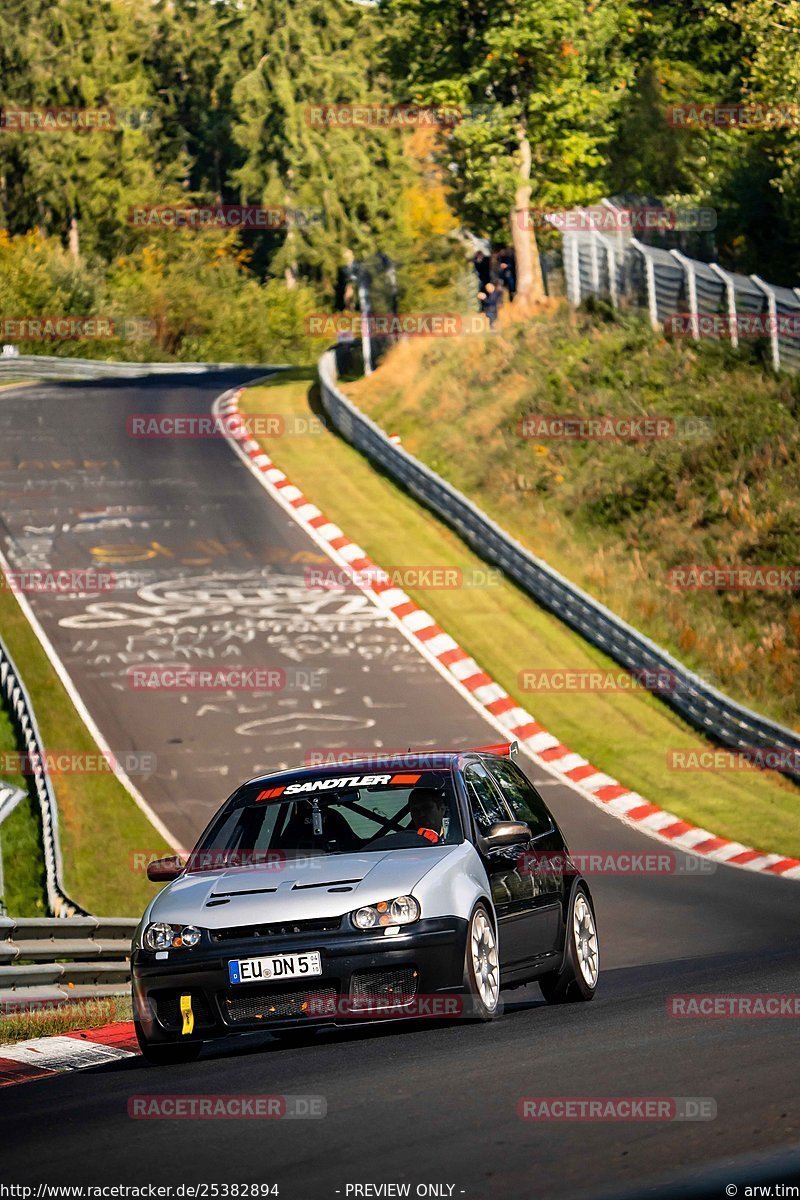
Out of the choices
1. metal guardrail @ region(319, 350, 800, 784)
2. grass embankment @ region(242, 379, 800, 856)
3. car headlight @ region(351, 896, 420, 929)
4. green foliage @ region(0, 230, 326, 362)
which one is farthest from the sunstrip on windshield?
green foliage @ region(0, 230, 326, 362)

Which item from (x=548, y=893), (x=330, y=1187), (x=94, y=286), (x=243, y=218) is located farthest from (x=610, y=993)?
(x=243, y=218)

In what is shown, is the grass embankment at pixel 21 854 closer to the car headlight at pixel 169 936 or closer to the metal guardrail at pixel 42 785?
the metal guardrail at pixel 42 785

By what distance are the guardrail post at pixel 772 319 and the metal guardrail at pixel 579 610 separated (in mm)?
7595

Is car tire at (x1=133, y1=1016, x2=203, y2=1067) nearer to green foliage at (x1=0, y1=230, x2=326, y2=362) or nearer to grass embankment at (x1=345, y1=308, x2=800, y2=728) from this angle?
grass embankment at (x1=345, y1=308, x2=800, y2=728)

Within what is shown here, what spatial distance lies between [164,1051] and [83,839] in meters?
11.1

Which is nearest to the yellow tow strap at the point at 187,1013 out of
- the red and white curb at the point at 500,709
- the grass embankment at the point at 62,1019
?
the grass embankment at the point at 62,1019

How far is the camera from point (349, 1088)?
279 inches

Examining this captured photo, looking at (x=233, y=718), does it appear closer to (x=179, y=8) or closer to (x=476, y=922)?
(x=476, y=922)

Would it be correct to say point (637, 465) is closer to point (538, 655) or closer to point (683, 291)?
point (683, 291)

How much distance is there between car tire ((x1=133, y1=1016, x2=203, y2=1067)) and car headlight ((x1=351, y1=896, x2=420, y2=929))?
113cm

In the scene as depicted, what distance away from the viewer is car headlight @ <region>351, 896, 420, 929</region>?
854 centimetres

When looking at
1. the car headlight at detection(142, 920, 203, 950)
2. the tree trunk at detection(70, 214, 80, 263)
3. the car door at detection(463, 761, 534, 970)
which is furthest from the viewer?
the tree trunk at detection(70, 214, 80, 263)

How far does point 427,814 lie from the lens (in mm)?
9602

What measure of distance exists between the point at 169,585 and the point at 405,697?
6224mm
